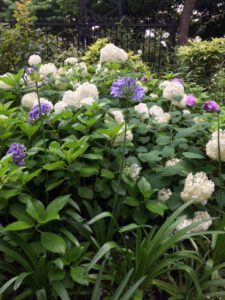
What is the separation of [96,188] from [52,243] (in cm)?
43

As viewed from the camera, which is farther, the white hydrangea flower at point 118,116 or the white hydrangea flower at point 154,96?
the white hydrangea flower at point 154,96

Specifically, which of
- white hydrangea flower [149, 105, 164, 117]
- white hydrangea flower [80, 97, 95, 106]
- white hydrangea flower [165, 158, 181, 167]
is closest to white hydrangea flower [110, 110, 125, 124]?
white hydrangea flower [80, 97, 95, 106]

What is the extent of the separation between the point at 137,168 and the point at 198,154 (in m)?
0.36

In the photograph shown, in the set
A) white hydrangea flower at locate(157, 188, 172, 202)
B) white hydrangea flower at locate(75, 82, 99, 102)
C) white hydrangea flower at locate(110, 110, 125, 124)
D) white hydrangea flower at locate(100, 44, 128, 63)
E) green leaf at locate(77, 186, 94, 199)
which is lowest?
white hydrangea flower at locate(157, 188, 172, 202)

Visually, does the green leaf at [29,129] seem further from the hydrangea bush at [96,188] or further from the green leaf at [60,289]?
the green leaf at [60,289]

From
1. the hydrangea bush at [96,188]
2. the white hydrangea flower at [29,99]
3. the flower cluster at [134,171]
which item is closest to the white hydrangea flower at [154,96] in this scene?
the hydrangea bush at [96,188]

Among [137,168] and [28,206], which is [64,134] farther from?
[28,206]

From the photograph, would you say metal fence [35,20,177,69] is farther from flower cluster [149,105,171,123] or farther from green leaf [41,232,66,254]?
green leaf [41,232,66,254]

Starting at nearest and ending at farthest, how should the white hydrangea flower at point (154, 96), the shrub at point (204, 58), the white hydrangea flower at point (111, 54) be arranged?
the white hydrangea flower at point (154, 96) → the white hydrangea flower at point (111, 54) → the shrub at point (204, 58)

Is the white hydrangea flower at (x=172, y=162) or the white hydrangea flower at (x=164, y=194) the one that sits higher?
the white hydrangea flower at (x=172, y=162)

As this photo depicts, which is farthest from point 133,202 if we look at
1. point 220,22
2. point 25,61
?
point 220,22

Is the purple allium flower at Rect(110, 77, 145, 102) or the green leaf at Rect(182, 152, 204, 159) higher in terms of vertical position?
the purple allium flower at Rect(110, 77, 145, 102)

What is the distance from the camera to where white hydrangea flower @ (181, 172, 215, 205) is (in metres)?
1.85

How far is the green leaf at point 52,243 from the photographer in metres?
1.55
